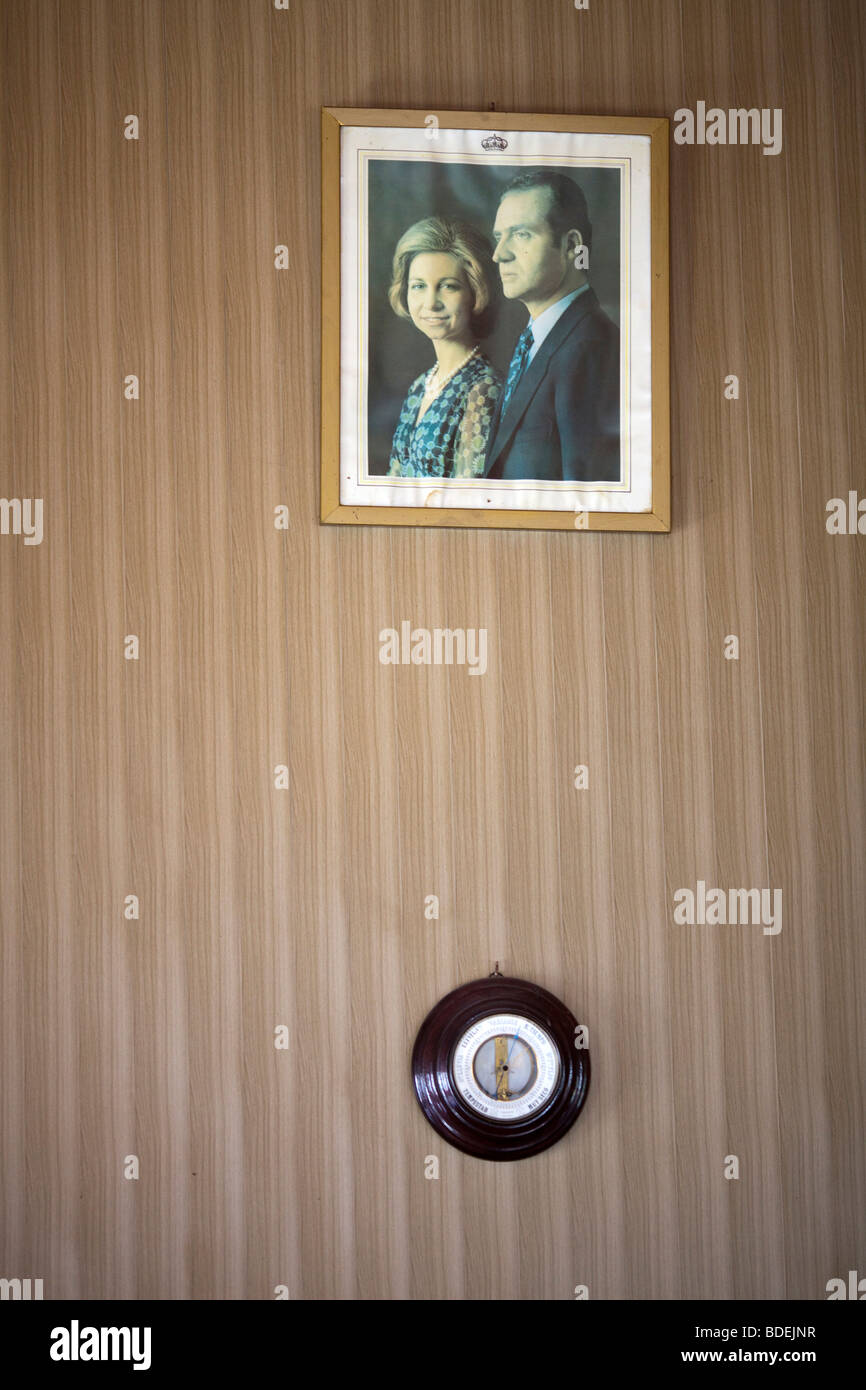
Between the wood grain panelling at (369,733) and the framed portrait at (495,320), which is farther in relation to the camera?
the framed portrait at (495,320)

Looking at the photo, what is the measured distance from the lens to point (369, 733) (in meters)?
2.90

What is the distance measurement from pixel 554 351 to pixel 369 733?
0.97m

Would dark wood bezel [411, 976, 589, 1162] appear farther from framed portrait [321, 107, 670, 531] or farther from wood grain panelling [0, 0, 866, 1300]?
framed portrait [321, 107, 670, 531]

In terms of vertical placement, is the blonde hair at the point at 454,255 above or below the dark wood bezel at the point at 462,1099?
above

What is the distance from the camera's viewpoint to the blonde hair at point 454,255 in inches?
116

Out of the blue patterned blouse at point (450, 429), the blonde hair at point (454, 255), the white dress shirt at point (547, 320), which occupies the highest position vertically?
the blonde hair at point (454, 255)

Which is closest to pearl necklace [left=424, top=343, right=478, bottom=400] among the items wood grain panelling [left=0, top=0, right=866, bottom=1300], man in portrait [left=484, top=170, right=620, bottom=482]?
man in portrait [left=484, top=170, right=620, bottom=482]

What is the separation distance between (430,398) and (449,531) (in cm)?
30

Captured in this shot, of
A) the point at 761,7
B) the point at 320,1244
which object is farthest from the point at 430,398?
the point at 320,1244

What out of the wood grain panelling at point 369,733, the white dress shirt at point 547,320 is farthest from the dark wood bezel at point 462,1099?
the white dress shirt at point 547,320

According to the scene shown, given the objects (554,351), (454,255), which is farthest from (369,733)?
(454,255)

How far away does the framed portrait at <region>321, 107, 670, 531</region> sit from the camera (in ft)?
9.61

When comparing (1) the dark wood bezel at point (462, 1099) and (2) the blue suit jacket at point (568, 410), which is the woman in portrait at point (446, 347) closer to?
(2) the blue suit jacket at point (568, 410)

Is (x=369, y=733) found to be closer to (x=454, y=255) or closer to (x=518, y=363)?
(x=518, y=363)
